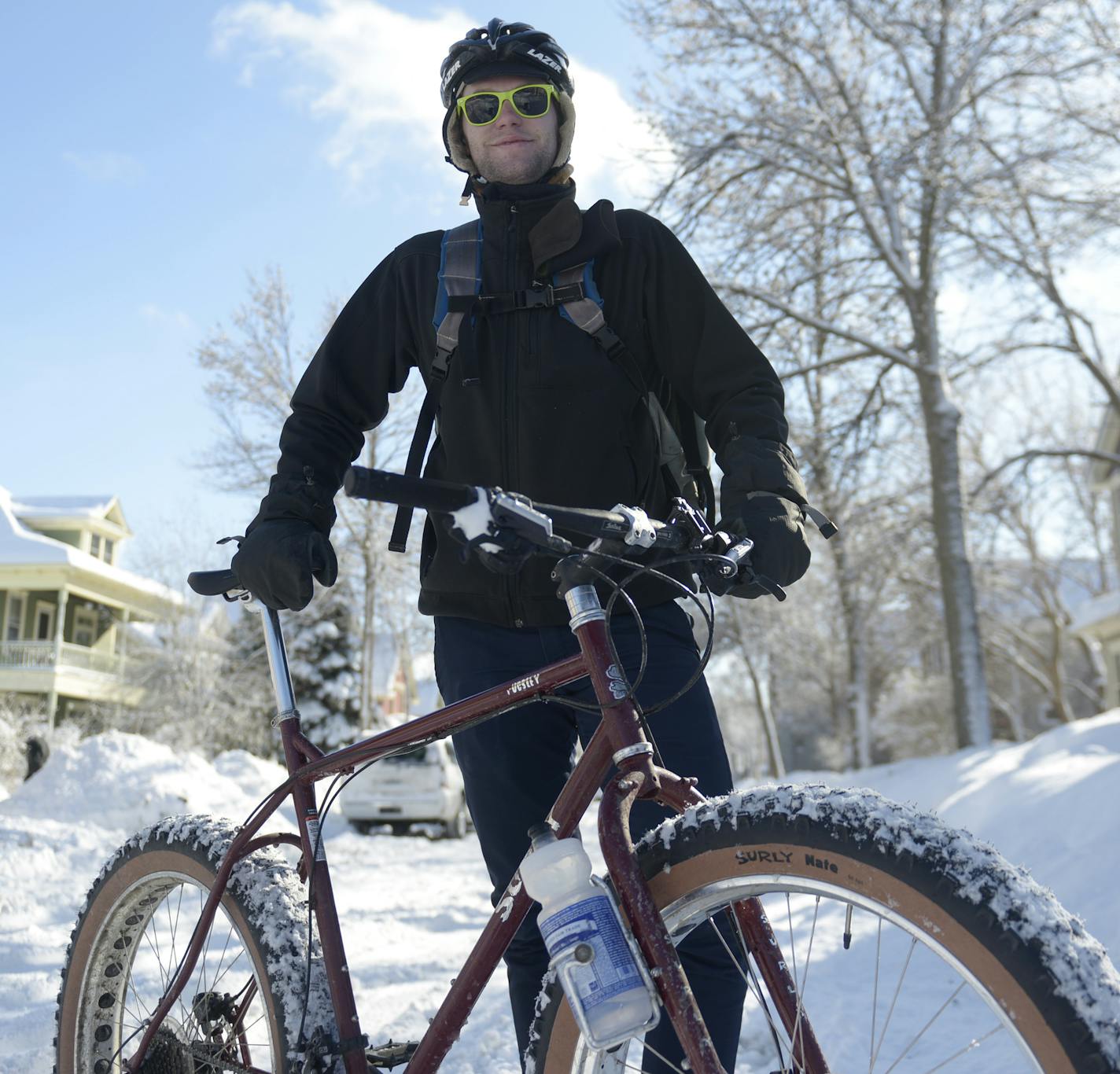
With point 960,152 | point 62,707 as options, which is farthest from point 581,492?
point 62,707

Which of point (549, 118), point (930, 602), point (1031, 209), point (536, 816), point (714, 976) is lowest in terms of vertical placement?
point (714, 976)

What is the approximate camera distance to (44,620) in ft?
99.4

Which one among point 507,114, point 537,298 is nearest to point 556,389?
point 537,298

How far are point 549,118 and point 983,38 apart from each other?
37.6 ft

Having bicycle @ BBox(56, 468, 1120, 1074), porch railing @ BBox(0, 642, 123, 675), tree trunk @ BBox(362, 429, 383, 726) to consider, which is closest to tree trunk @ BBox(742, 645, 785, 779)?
tree trunk @ BBox(362, 429, 383, 726)

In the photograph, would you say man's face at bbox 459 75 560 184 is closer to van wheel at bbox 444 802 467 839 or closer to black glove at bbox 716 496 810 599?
black glove at bbox 716 496 810 599

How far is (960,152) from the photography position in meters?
11.8

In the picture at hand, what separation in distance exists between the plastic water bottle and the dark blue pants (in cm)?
56

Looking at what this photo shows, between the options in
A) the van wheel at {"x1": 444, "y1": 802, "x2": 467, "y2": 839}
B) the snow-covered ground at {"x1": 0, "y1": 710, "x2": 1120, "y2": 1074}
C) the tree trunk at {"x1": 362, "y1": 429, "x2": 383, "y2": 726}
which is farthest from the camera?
the tree trunk at {"x1": 362, "y1": 429, "x2": 383, "y2": 726}

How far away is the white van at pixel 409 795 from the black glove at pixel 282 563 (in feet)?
39.7

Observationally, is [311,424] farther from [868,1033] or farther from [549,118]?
[868,1033]

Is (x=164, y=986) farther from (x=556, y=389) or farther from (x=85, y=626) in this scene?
(x=85, y=626)

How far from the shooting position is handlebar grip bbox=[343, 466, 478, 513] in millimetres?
1332

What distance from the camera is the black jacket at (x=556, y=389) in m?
2.25
